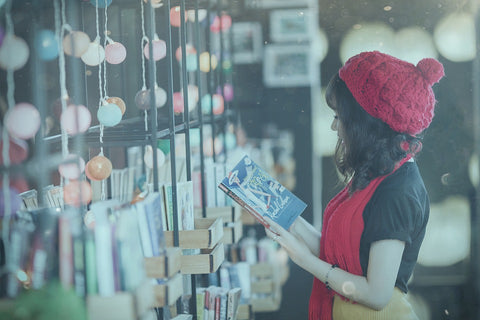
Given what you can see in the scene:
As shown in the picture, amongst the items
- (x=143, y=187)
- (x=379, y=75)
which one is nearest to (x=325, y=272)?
(x=379, y=75)

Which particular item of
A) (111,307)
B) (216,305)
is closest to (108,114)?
(111,307)

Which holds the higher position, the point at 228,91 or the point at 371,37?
the point at 371,37

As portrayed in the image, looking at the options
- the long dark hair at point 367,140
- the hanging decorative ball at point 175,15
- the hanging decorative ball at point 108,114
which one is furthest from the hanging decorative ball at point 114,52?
the long dark hair at point 367,140

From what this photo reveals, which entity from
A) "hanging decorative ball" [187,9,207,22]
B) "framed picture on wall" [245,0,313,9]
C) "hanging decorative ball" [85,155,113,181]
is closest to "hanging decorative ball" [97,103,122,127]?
"hanging decorative ball" [85,155,113,181]

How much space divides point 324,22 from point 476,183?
54.3 inches

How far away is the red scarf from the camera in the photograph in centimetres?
191

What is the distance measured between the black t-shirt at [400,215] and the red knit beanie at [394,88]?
184 mm

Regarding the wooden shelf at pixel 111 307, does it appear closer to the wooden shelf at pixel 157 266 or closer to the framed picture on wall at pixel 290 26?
the wooden shelf at pixel 157 266

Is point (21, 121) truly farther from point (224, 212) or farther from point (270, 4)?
point (270, 4)

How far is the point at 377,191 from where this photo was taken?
6.20 ft

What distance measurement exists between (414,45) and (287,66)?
83 cm

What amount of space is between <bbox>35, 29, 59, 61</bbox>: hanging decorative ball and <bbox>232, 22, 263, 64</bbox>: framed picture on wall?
2224 millimetres

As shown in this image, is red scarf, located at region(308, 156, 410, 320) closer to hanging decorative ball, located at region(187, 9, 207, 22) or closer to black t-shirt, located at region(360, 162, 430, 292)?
black t-shirt, located at region(360, 162, 430, 292)

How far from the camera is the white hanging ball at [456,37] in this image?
3.17 m
